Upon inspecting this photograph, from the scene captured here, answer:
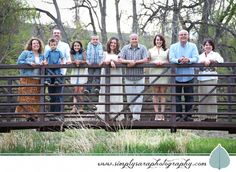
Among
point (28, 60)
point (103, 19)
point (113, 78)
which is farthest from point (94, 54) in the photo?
point (103, 19)

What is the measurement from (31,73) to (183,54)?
2.62 metres

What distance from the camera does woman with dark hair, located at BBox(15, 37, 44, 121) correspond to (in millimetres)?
9641

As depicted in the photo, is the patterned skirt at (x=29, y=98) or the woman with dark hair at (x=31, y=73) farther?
the patterned skirt at (x=29, y=98)

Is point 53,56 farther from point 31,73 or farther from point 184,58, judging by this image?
point 184,58

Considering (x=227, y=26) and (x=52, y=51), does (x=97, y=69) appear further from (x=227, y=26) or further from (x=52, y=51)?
(x=227, y=26)

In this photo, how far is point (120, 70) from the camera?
31.8 feet

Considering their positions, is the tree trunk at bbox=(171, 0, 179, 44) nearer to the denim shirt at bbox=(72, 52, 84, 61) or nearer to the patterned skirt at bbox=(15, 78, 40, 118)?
the denim shirt at bbox=(72, 52, 84, 61)

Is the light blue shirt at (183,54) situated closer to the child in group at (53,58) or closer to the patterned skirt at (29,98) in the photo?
the child in group at (53,58)

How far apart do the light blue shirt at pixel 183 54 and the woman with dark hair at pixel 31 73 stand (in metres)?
2.23

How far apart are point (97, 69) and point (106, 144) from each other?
1279mm

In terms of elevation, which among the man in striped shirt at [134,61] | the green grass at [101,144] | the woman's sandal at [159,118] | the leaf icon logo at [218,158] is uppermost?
the man in striped shirt at [134,61]

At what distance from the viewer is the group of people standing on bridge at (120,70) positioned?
30.9 feet

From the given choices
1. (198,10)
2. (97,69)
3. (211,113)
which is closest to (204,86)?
(211,113)

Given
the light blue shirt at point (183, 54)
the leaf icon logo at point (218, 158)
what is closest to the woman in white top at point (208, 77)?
the light blue shirt at point (183, 54)
